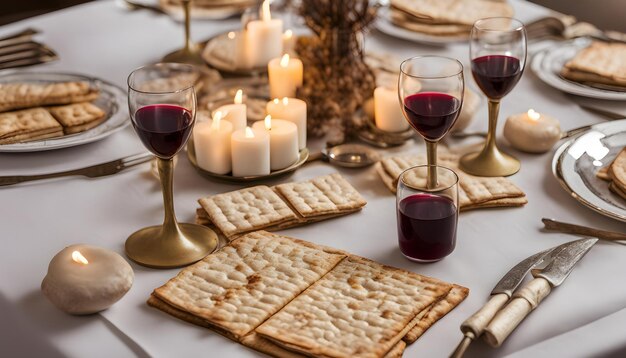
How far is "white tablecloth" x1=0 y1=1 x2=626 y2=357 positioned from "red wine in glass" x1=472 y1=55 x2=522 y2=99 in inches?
7.2

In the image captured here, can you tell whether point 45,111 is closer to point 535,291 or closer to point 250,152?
point 250,152

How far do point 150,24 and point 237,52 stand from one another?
46 centimetres

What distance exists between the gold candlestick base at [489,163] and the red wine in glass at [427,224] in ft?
1.15

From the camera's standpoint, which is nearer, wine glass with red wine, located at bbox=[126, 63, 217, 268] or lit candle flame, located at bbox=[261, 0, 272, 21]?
wine glass with red wine, located at bbox=[126, 63, 217, 268]

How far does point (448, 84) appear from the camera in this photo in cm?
156

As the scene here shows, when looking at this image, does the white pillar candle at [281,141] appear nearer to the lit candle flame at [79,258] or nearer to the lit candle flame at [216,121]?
the lit candle flame at [216,121]

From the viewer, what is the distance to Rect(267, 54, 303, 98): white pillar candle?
2000 mm

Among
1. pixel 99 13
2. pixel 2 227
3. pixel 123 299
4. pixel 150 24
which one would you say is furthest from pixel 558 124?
pixel 99 13

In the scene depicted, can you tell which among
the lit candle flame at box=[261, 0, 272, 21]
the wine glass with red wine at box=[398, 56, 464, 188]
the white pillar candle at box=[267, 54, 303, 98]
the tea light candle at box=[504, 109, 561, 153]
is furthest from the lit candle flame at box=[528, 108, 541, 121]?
the lit candle flame at box=[261, 0, 272, 21]

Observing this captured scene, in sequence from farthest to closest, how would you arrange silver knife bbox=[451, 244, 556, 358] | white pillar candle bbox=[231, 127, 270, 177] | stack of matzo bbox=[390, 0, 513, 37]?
stack of matzo bbox=[390, 0, 513, 37]
white pillar candle bbox=[231, 127, 270, 177]
silver knife bbox=[451, 244, 556, 358]

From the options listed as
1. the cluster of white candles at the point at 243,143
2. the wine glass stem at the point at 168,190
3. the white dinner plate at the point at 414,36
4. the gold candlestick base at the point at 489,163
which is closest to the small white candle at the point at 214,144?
the cluster of white candles at the point at 243,143

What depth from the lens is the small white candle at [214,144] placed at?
1686 mm

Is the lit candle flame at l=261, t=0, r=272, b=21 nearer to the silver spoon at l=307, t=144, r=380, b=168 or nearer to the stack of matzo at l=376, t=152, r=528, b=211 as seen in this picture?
the silver spoon at l=307, t=144, r=380, b=168

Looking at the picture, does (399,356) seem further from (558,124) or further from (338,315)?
(558,124)
